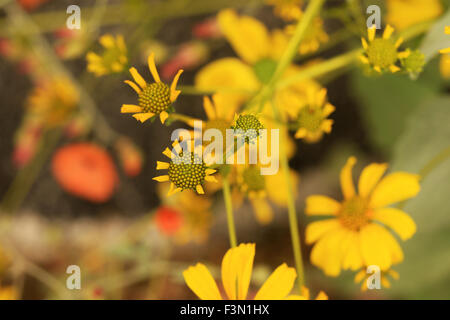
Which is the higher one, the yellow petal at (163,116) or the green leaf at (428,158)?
the green leaf at (428,158)

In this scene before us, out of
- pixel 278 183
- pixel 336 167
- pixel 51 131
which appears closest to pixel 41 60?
pixel 51 131

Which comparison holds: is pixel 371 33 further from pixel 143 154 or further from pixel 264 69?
pixel 143 154

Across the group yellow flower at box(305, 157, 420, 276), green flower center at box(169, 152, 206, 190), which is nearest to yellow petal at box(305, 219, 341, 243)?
yellow flower at box(305, 157, 420, 276)

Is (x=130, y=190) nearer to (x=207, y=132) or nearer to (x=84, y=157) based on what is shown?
(x=84, y=157)

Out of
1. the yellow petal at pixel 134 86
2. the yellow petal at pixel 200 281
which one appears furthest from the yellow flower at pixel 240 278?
the yellow petal at pixel 134 86

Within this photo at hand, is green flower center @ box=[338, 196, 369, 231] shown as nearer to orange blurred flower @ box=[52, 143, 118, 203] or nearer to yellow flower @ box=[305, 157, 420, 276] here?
yellow flower @ box=[305, 157, 420, 276]

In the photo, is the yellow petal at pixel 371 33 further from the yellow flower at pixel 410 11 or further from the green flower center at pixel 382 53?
the yellow flower at pixel 410 11
